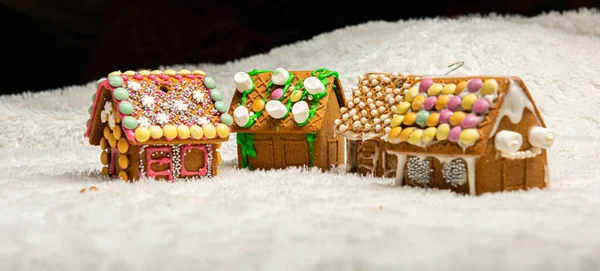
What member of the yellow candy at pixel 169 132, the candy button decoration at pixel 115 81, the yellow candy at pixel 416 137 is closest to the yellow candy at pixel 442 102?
the yellow candy at pixel 416 137

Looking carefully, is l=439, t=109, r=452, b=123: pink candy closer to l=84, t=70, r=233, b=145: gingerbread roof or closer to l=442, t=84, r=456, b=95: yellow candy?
l=442, t=84, r=456, b=95: yellow candy

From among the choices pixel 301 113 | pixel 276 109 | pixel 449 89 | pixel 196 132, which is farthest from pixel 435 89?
pixel 196 132

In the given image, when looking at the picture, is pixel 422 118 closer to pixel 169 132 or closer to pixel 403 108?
pixel 403 108

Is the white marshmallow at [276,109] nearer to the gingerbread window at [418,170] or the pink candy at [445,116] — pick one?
the gingerbread window at [418,170]

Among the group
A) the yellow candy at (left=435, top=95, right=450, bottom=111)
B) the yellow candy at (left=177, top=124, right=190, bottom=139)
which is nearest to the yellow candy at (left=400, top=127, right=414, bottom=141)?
the yellow candy at (left=435, top=95, right=450, bottom=111)

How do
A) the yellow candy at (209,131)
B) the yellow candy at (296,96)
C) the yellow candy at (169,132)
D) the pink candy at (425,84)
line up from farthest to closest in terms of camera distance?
the yellow candy at (296,96) → the yellow candy at (209,131) → the yellow candy at (169,132) → the pink candy at (425,84)
